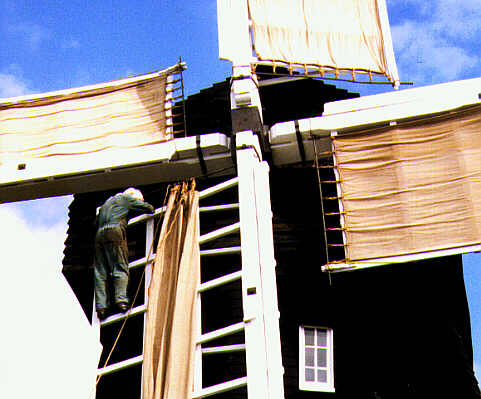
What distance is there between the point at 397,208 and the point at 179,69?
13.7 ft

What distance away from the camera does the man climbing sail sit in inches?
437

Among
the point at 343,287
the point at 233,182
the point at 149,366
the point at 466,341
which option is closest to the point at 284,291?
the point at 343,287

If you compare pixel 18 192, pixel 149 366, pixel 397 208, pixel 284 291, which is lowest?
pixel 149 366

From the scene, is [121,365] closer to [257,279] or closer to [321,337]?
[257,279]

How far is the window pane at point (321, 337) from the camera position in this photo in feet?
39.4

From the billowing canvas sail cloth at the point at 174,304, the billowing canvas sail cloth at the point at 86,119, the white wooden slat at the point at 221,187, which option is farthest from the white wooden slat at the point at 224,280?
the billowing canvas sail cloth at the point at 86,119

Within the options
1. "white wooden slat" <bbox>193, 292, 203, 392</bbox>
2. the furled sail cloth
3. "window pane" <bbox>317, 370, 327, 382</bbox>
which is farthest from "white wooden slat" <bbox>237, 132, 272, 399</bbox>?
the furled sail cloth

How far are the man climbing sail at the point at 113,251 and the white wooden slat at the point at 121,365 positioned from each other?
0.76m

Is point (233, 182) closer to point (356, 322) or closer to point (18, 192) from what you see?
point (356, 322)

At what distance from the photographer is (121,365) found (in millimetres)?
10461

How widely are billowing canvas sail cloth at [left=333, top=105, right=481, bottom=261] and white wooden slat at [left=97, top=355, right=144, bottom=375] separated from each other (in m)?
3.17

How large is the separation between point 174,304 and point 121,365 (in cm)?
97

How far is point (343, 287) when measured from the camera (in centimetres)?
1238

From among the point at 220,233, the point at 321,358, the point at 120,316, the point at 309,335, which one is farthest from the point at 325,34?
the point at 120,316
